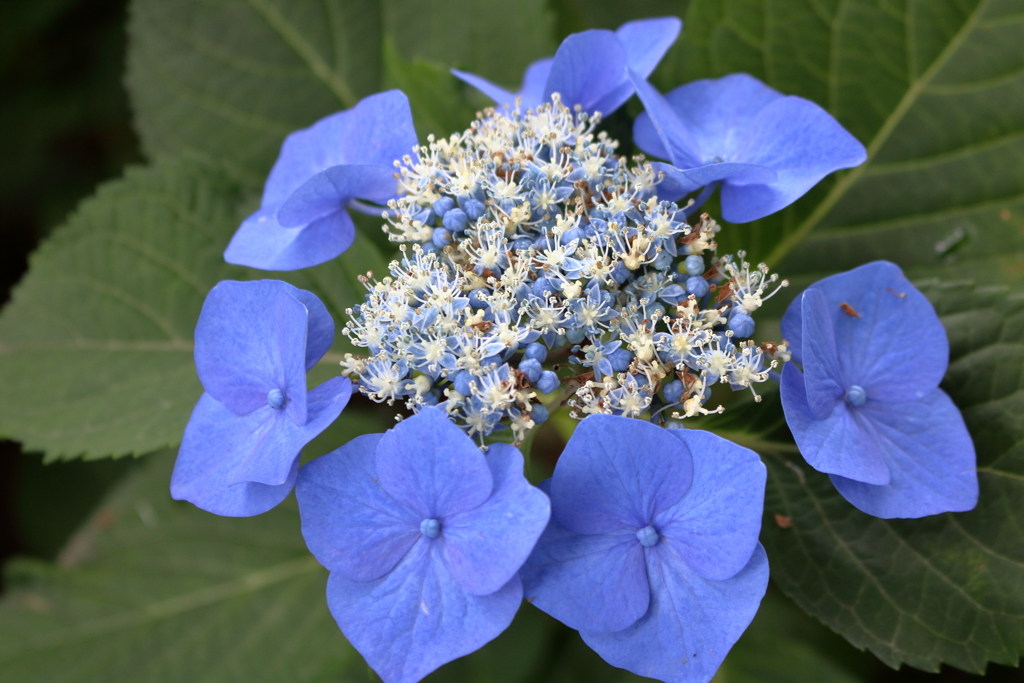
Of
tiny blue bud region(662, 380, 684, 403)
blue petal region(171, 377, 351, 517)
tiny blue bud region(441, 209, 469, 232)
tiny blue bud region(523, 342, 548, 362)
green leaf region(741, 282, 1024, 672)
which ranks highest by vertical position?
tiny blue bud region(441, 209, 469, 232)

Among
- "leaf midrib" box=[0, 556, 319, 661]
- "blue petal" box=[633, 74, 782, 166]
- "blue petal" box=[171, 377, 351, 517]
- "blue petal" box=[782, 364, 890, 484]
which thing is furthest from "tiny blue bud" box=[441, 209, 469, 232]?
"leaf midrib" box=[0, 556, 319, 661]

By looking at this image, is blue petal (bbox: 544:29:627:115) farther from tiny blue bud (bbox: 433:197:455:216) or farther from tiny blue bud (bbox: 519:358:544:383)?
tiny blue bud (bbox: 519:358:544:383)

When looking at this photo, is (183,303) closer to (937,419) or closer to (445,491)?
(445,491)

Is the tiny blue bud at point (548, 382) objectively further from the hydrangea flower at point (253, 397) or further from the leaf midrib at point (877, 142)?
the leaf midrib at point (877, 142)

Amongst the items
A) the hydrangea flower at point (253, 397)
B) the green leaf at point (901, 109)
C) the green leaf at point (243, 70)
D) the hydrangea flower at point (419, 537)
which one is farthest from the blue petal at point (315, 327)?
the green leaf at point (243, 70)

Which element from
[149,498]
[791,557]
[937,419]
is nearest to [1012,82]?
[937,419]

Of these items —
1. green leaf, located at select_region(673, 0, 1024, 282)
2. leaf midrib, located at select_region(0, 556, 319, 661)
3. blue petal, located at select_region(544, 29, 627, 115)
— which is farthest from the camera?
leaf midrib, located at select_region(0, 556, 319, 661)
